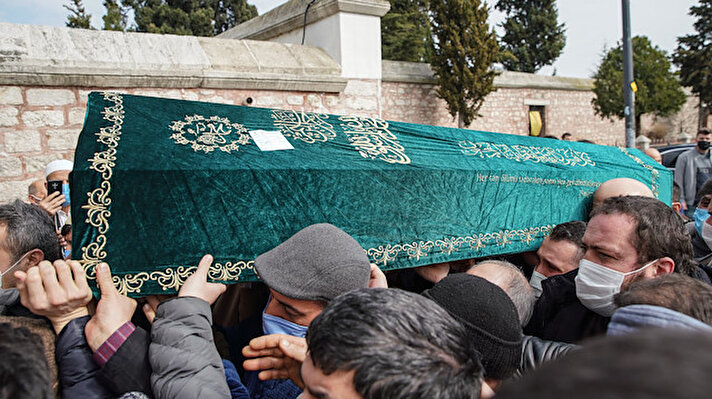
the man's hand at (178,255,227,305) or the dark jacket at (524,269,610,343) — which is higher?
the man's hand at (178,255,227,305)

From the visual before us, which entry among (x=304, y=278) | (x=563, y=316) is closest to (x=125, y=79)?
(x=304, y=278)

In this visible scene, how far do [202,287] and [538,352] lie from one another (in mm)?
1248

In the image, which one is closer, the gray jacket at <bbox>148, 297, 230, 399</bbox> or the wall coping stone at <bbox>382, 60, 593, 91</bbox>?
the gray jacket at <bbox>148, 297, 230, 399</bbox>

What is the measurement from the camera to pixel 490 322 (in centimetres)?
145

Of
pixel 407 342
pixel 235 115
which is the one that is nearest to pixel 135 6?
pixel 235 115

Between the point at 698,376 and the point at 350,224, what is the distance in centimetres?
185

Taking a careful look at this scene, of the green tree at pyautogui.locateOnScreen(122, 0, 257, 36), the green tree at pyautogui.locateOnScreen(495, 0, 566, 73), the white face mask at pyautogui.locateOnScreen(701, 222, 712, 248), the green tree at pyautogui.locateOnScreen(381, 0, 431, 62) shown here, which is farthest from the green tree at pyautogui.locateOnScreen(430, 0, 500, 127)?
the green tree at pyautogui.locateOnScreen(495, 0, 566, 73)

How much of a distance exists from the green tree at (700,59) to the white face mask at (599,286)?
90.4ft

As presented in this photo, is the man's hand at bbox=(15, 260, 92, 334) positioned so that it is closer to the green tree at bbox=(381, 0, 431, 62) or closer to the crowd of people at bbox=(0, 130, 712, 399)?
the crowd of people at bbox=(0, 130, 712, 399)

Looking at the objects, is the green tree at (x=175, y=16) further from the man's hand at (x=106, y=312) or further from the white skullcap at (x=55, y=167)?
the man's hand at (x=106, y=312)

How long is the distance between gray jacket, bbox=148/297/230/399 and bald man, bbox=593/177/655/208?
2510mm

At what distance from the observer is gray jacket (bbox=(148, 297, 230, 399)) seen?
1351mm

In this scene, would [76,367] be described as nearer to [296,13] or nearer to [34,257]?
[34,257]

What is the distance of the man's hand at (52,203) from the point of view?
2.99 m
